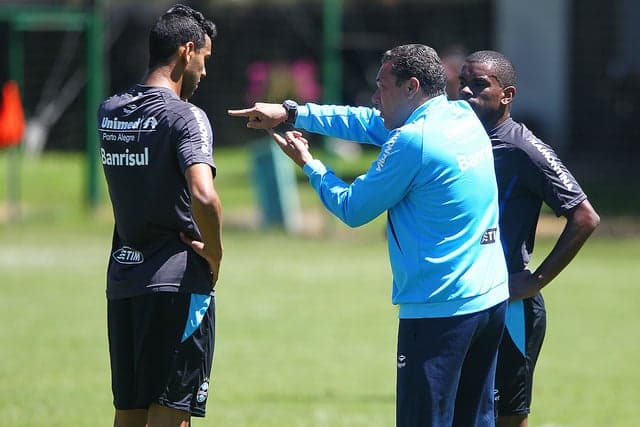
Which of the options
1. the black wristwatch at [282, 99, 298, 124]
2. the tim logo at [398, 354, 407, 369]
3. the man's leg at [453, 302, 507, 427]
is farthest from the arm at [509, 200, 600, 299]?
the black wristwatch at [282, 99, 298, 124]

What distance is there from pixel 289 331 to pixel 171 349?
6.36 m

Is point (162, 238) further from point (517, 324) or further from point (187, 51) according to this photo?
point (517, 324)

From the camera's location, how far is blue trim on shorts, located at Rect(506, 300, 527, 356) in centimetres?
607

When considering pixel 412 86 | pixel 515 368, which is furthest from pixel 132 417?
pixel 412 86

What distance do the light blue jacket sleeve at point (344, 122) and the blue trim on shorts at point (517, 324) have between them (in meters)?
1.08

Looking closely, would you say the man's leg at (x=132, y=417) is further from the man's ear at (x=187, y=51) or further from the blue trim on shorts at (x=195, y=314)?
the man's ear at (x=187, y=51)

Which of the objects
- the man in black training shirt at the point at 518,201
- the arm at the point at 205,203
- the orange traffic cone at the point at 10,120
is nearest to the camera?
the arm at the point at 205,203

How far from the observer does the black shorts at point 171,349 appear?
5641 millimetres

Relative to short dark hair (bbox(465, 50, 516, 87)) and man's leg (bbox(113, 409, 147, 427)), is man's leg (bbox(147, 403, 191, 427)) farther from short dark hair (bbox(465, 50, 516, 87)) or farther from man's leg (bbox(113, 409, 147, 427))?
short dark hair (bbox(465, 50, 516, 87))

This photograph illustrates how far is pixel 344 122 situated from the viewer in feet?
20.3

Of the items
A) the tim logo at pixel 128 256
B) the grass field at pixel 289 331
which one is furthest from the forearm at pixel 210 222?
the grass field at pixel 289 331

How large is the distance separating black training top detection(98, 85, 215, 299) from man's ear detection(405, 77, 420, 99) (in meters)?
0.95

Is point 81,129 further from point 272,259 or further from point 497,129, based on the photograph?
point 497,129

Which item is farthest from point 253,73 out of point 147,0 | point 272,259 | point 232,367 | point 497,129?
point 497,129
